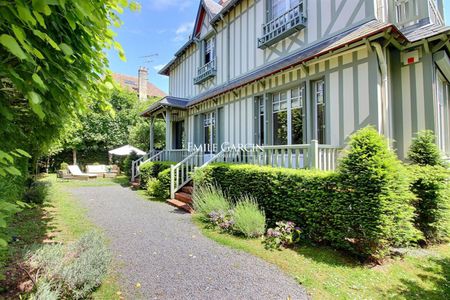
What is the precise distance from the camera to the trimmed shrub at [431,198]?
5070 mm

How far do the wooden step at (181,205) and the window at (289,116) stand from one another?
368 centimetres

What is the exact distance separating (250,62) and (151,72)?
25.4 metres

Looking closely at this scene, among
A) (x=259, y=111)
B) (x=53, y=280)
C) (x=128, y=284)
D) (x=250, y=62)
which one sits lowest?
(x=128, y=284)

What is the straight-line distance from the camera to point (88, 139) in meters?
22.9

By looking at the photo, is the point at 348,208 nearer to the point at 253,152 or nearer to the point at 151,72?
the point at 253,152

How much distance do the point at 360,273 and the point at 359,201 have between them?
1.14 metres

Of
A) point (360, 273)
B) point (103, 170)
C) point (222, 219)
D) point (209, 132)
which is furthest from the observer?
point (103, 170)

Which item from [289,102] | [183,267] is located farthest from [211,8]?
[183,267]

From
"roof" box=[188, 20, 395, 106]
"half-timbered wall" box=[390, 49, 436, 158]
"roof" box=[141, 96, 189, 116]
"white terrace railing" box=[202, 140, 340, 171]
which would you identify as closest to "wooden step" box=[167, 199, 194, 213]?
"white terrace railing" box=[202, 140, 340, 171]

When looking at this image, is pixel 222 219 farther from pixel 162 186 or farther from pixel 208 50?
pixel 208 50

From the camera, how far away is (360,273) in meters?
3.94

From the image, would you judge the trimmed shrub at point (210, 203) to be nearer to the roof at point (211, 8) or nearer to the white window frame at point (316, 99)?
the white window frame at point (316, 99)

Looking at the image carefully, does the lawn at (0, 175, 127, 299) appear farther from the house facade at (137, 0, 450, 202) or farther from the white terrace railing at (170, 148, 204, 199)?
the house facade at (137, 0, 450, 202)

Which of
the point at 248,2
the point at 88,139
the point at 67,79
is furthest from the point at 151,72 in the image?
the point at 67,79
